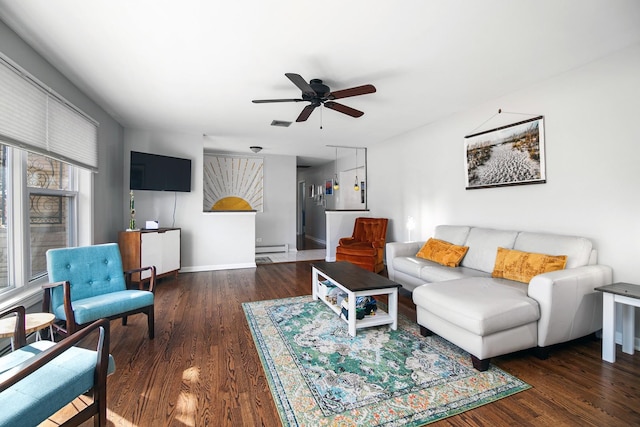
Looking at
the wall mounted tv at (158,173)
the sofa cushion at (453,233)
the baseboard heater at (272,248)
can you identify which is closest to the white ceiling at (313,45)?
the wall mounted tv at (158,173)

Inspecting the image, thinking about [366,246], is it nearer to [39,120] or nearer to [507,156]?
[507,156]

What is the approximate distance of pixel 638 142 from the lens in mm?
2373

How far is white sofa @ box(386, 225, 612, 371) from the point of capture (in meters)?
2.06

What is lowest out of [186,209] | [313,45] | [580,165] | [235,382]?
[235,382]

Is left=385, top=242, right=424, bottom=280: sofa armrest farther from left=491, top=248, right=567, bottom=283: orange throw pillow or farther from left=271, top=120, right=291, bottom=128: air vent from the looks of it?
left=271, top=120, right=291, bottom=128: air vent

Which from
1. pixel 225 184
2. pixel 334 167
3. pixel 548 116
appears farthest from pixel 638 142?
pixel 225 184

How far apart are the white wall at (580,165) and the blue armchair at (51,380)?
3837mm

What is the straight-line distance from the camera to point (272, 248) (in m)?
7.36

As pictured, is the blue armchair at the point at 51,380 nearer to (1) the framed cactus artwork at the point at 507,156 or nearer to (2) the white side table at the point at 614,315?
(2) the white side table at the point at 614,315

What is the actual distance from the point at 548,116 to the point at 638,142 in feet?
2.57

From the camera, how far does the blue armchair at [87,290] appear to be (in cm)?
215

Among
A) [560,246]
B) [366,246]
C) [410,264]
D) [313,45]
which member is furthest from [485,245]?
[313,45]

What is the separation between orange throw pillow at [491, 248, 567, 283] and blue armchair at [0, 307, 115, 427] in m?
3.20

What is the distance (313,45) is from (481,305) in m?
2.36
